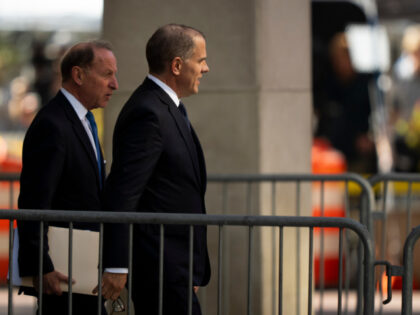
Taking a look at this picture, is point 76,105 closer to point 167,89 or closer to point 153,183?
point 167,89

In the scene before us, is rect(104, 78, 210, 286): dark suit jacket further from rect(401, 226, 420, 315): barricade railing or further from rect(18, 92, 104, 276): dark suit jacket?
rect(401, 226, 420, 315): barricade railing

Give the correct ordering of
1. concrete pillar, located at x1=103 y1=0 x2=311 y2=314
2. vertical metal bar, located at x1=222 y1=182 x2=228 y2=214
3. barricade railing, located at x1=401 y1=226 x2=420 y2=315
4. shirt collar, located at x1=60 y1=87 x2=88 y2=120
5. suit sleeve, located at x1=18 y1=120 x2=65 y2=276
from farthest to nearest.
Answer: concrete pillar, located at x1=103 y1=0 x2=311 y2=314 → vertical metal bar, located at x1=222 y1=182 x2=228 y2=214 → shirt collar, located at x1=60 y1=87 x2=88 y2=120 → suit sleeve, located at x1=18 y1=120 x2=65 y2=276 → barricade railing, located at x1=401 y1=226 x2=420 y2=315

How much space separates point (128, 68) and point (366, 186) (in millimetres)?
1699

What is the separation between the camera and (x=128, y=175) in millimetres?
4695

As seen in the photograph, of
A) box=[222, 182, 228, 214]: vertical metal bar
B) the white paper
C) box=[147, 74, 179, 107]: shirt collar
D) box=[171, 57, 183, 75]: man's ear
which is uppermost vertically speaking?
box=[171, 57, 183, 75]: man's ear

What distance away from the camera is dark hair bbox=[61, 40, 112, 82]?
5.06 metres

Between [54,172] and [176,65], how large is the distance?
71cm

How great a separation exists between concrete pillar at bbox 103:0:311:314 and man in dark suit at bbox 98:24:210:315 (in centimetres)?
223

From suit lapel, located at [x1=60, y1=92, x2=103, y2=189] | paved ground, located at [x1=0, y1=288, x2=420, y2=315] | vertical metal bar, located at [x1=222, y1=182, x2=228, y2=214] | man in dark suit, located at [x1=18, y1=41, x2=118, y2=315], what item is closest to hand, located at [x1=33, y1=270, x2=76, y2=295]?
man in dark suit, located at [x1=18, y1=41, x2=118, y2=315]

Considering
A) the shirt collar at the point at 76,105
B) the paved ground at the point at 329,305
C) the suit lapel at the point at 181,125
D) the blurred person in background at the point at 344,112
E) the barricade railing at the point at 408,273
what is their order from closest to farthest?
the barricade railing at the point at 408,273 < the suit lapel at the point at 181,125 < the shirt collar at the point at 76,105 < the paved ground at the point at 329,305 < the blurred person in background at the point at 344,112

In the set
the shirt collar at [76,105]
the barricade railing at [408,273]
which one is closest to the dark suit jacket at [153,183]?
the shirt collar at [76,105]

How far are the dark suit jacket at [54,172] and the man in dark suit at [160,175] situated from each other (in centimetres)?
16

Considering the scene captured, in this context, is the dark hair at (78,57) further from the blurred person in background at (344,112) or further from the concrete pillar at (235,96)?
the blurred person in background at (344,112)

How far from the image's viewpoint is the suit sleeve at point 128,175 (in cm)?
470
